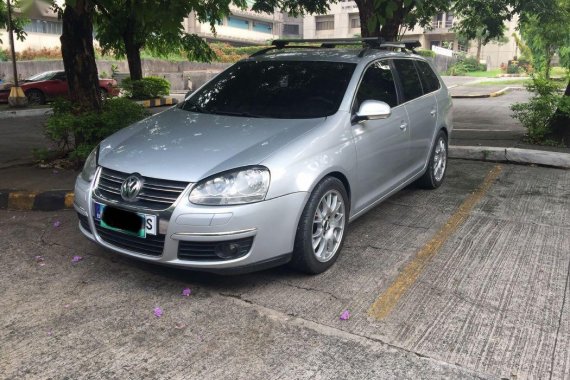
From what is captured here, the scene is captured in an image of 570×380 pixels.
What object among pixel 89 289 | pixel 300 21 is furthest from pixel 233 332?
pixel 300 21

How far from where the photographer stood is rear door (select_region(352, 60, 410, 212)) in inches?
158

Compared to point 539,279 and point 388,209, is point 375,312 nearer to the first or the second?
point 539,279

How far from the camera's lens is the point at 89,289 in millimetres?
3445

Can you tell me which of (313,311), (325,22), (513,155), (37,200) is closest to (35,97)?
(37,200)

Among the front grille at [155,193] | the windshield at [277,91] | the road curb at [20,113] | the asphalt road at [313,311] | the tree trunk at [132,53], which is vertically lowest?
the asphalt road at [313,311]

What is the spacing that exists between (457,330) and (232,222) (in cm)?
141

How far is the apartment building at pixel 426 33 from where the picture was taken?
186 ft

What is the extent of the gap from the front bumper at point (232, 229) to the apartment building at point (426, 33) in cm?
5545

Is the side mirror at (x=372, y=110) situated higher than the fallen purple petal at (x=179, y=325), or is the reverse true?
the side mirror at (x=372, y=110)

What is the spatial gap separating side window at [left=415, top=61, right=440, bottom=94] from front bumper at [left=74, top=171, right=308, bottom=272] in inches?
110

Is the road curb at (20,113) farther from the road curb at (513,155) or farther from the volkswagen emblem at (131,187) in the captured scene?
the volkswagen emblem at (131,187)

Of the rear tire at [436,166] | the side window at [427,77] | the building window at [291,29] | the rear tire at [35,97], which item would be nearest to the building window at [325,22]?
the building window at [291,29]

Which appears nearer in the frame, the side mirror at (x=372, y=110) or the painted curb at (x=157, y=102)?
the side mirror at (x=372, y=110)

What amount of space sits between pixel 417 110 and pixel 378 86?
743mm
